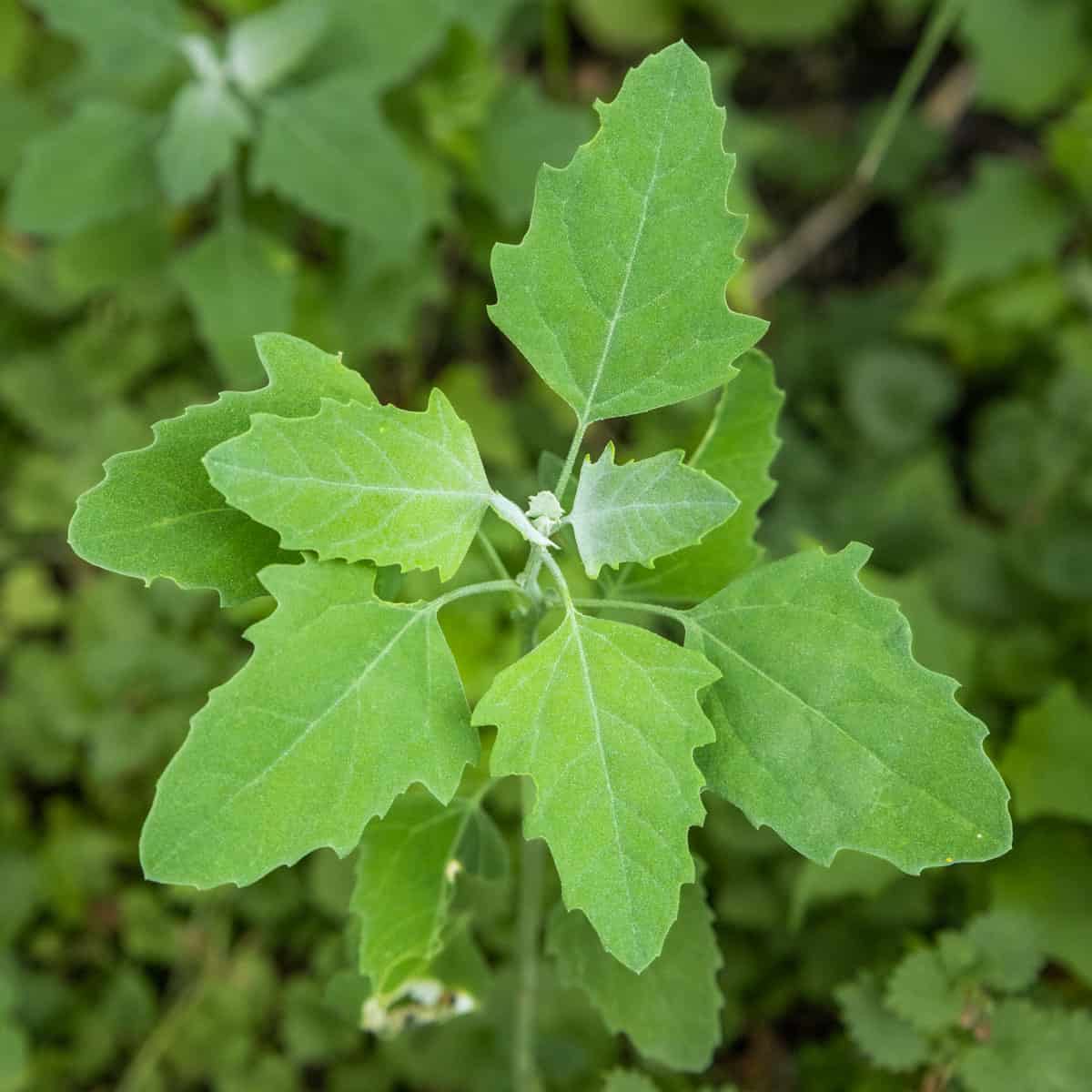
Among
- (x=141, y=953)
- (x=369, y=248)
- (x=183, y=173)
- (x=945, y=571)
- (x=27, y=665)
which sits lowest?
(x=141, y=953)


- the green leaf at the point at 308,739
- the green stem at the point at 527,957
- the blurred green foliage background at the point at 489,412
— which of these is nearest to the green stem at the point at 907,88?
the blurred green foliage background at the point at 489,412

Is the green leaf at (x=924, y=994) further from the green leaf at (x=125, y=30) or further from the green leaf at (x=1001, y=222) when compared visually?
the green leaf at (x=125, y=30)

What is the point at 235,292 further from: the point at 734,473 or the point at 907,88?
the point at 907,88

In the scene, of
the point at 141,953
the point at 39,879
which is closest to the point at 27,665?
the point at 39,879

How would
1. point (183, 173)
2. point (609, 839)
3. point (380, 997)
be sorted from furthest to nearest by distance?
point (183, 173)
point (380, 997)
point (609, 839)

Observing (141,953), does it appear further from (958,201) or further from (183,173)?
(958,201)

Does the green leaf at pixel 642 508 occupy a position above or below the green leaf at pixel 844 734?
above
